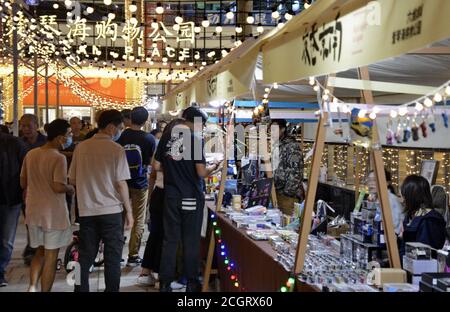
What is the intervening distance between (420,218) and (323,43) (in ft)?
6.59

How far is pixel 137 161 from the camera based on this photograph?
7.50 metres

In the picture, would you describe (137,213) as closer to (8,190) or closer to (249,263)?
(8,190)

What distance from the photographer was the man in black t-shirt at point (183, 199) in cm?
579

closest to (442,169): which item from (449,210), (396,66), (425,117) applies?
(449,210)

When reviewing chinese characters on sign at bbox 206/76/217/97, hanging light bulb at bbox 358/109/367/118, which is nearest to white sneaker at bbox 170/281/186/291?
chinese characters on sign at bbox 206/76/217/97

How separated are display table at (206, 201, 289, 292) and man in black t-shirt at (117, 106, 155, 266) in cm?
129

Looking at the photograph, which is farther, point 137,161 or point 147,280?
point 137,161

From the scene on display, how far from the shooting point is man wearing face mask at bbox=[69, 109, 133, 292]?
5.44 m

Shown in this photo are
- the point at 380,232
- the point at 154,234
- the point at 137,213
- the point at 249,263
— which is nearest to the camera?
the point at 380,232

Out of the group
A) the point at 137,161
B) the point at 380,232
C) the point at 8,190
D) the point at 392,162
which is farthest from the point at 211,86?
the point at 392,162

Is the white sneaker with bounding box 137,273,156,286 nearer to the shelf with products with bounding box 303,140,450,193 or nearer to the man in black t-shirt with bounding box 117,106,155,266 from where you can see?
the man in black t-shirt with bounding box 117,106,155,266

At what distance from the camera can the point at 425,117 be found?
3195 mm

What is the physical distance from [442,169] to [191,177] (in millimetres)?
5017
